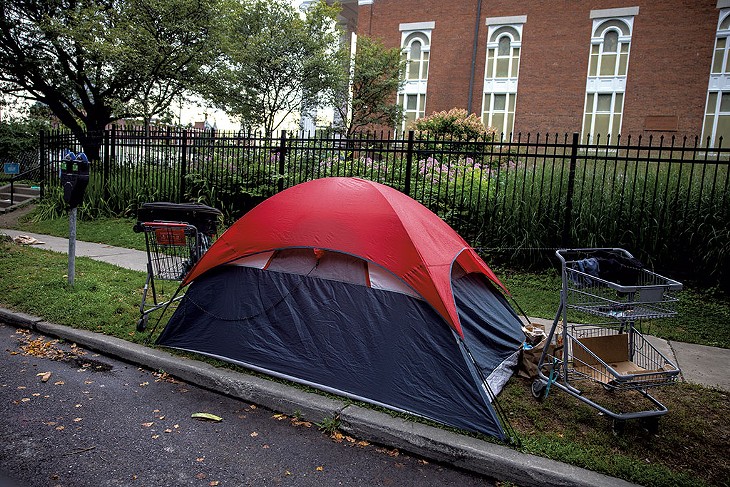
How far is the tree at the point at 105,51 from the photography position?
1563 centimetres

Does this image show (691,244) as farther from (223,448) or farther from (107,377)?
(107,377)

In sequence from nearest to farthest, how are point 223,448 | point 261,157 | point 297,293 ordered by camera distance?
point 223,448
point 297,293
point 261,157

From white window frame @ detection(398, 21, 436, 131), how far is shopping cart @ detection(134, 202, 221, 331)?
23334 mm

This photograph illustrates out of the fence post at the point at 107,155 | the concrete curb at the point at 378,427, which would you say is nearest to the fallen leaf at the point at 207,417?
the concrete curb at the point at 378,427

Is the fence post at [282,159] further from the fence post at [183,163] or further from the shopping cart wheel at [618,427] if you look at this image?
the shopping cart wheel at [618,427]

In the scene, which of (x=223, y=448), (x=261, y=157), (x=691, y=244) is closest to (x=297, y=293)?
(x=223, y=448)

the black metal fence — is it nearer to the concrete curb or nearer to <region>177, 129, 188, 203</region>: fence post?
<region>177, 129, 188, 203</region>: fence post

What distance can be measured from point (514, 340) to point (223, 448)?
9.28 feet

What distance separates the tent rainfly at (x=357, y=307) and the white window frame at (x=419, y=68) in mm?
24234

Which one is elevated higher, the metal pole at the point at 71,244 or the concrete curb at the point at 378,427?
the metal pole at the point at 71,244

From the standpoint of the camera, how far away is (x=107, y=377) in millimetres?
4461

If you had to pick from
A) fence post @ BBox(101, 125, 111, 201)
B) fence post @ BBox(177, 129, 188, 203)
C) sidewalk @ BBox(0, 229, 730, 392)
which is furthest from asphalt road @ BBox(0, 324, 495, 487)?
fence post @ BBox(101, 125, 111, 201)

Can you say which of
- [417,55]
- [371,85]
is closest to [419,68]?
[417,55]

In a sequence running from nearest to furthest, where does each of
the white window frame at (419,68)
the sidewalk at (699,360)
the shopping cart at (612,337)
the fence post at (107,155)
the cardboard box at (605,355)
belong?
the shopping cart at (612,337) < the cardboard box at (605,355) < the sidewalk at (699,360) < the fence post at (107,155) < the white window frame at (419,68)
